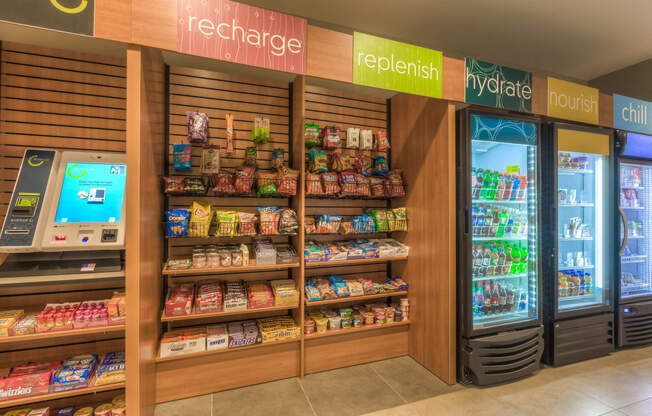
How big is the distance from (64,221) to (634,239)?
6.12m

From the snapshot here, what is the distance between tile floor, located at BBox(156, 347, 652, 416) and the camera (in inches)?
90.6

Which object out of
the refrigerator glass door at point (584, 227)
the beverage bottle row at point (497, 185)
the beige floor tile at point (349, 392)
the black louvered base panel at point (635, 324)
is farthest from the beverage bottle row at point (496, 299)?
the black louvered base panel at point (635, 324)

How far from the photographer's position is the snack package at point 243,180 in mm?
2609

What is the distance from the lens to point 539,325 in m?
2.86

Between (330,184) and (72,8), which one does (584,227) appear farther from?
(72,8)

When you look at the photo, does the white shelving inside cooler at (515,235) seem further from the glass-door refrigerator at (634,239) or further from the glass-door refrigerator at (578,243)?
the glass-door refrigerator at (634,239)

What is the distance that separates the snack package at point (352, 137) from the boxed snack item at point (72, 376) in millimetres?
2803

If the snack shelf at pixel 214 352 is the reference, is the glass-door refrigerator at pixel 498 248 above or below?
above

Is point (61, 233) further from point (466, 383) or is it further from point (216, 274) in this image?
point (466, 383)

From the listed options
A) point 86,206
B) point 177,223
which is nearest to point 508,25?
point 177,223

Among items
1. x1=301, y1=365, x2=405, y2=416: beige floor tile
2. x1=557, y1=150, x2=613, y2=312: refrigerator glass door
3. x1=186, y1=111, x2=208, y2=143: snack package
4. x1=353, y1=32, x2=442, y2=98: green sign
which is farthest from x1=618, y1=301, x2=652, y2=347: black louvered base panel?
x1=186, y1=111, x2=208, y2=143: snack package

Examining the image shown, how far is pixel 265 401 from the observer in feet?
7.89

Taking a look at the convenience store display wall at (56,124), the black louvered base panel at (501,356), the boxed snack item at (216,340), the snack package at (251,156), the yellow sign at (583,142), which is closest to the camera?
the convenience store display wall at (56,124)

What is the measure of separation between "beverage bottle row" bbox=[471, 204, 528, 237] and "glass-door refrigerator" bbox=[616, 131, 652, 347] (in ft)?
4.33
